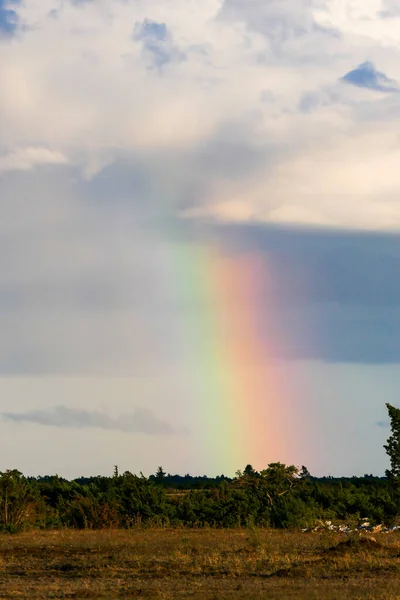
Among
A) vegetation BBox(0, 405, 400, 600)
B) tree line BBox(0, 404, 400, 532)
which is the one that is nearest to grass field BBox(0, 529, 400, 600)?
vegetation BBox(0, 405, 400, 600)

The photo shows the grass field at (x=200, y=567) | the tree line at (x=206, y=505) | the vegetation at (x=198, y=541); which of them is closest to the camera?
the grass field at (x=200, y=567)

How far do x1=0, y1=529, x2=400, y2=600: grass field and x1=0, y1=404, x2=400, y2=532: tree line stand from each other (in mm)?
5324

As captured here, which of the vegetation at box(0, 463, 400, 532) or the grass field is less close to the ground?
the vegetation at box(0, 463, 400, 532)

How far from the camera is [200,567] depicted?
24297 mm

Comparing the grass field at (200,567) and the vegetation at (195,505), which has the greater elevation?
the vegetation at (195,505)

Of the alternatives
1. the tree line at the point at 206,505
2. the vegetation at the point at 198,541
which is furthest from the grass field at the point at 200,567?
the tree line at the point at 206,505

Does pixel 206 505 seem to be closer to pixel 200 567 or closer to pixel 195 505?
pixel 195 505

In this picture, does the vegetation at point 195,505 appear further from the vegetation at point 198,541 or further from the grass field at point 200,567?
the grass field at point 200,567

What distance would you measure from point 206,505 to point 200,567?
17633 millimetres

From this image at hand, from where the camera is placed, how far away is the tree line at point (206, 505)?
40.2 metres

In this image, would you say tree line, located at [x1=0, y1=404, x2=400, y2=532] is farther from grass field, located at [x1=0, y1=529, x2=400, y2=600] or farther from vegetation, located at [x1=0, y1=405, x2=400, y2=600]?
grass field, located at [x1=0, y1=529, x2=400, y2=600]

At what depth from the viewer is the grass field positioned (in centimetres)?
2016

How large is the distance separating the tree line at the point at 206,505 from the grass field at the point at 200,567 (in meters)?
5.32

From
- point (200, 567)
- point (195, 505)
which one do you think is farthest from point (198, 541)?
point (195, 505)
